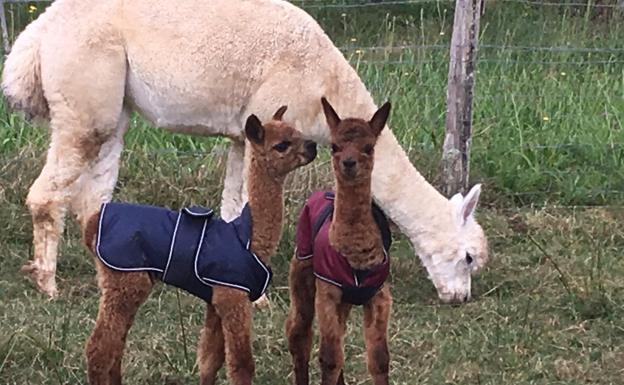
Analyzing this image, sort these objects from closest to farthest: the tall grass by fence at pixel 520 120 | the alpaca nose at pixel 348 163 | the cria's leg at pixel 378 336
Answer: the alpaca nose at pixel 348 163 → the cria's leg at pixel 378 336 → the tall grass by fence at pixel 520 120

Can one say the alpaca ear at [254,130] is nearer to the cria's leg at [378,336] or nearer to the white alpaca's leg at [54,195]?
the cria's leg at [378,336]

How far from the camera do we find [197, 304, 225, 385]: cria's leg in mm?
3943

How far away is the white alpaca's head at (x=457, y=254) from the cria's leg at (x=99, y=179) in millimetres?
1591

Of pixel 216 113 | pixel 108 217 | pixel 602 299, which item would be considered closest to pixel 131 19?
pixel 216 113

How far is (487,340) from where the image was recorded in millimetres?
4836

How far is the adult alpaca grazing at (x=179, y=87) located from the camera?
5.28 meters

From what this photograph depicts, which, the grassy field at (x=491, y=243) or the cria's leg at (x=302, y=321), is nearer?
the cria's leg at (x=302, y=321)

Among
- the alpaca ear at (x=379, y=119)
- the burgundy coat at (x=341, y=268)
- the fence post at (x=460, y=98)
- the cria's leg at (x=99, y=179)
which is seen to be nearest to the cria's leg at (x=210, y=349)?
the burgundy coat at (x=341, y=268)

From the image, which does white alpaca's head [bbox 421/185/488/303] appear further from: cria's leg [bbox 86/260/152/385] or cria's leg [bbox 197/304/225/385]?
cria's leg [bbox 86/260/152/385]

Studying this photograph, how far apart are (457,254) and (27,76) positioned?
2216 millimetres

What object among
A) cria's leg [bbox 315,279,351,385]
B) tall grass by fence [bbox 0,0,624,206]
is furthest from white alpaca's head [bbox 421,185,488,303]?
cria's leg [bbox 315,279,351,385]

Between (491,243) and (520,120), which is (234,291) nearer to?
(491,243)

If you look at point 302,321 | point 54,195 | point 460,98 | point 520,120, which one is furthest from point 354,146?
point 520,120

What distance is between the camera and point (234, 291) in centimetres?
375
